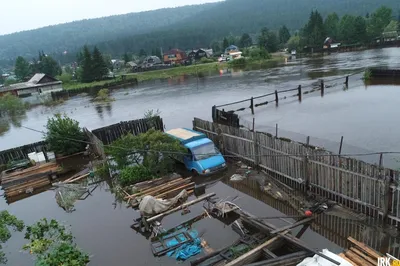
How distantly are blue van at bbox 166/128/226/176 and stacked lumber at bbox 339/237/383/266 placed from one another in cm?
747

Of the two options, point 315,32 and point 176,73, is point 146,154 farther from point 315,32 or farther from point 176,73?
point 315,32

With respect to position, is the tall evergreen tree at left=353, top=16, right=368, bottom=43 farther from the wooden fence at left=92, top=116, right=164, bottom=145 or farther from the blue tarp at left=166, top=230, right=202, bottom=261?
the blue tarp at left=166, top=230, right=202, bottom=261

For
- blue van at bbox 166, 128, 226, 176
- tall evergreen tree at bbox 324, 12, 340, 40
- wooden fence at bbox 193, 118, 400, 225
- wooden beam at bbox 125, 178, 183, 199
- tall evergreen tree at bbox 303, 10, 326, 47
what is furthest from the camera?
tall evergreen tree at bbox 324, 12, 340, 40

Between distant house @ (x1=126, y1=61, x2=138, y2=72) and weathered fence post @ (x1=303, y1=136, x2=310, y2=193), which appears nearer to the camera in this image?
weathered fence post @ (x1=303, y1=136, x2=310, y2=193)

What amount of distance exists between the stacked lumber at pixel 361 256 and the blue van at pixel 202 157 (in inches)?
294

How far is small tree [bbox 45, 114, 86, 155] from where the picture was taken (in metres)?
19.4

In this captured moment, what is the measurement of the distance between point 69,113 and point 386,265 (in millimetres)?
37752

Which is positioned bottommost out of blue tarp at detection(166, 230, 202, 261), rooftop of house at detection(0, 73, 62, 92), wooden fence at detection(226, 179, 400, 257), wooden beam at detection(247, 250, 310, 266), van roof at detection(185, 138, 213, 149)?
wooden fence at detection(226, 179, 400, 257)

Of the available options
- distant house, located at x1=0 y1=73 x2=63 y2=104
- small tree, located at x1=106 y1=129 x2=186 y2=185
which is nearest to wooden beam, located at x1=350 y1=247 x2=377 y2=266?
small tree, located at x1=106 y1=129 x2=186 y2=185

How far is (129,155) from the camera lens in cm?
1547

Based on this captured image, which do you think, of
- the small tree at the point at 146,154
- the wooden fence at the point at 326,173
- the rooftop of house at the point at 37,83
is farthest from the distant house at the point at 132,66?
the wooden fence at the point at 326,173

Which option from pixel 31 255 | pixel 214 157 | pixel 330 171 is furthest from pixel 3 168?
pixel 330 171

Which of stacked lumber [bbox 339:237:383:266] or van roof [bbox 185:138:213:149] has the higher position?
van roof [bbox 185:138:213:149]

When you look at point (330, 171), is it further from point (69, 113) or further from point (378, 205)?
point (69, 113)
